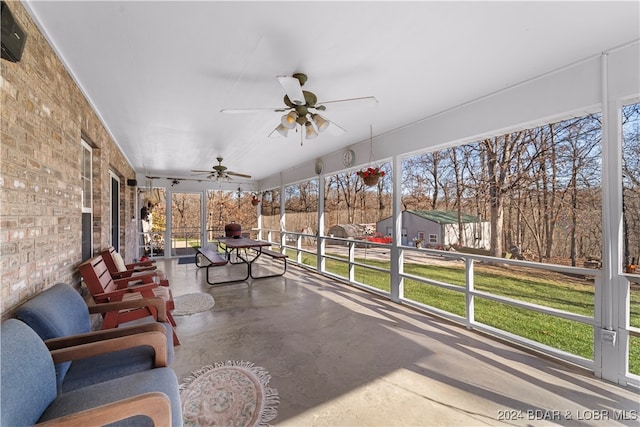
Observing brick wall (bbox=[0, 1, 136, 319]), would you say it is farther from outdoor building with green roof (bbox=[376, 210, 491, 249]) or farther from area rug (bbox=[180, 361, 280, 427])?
outdoor building with green roof (bbox=[376, 210, 491, 249])

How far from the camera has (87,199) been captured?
3197 millimetres

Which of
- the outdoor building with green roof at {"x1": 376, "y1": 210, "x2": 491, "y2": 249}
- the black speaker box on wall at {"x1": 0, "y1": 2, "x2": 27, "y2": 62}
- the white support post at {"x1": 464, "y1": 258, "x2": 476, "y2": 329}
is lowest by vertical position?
the white support post at {"x1": 464, "y1": 258, "x2": 476, "y2": 329}

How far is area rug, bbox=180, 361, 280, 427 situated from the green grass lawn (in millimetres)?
2821

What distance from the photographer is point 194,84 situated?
8.68ft

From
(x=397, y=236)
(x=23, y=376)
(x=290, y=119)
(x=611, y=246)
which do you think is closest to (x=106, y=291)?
(x=23, y=376)

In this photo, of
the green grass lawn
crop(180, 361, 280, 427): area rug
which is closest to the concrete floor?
crop(180, 361, 280, 427): area rug

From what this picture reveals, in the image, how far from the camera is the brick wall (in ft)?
4.62

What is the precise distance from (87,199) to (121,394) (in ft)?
9.41

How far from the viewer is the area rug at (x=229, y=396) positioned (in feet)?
5.71

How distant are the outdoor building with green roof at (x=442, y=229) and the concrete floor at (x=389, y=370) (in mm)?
1072

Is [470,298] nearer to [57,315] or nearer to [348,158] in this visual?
[348,158]

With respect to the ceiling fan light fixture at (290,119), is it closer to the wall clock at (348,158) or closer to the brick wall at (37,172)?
the brick wall at (37,172)

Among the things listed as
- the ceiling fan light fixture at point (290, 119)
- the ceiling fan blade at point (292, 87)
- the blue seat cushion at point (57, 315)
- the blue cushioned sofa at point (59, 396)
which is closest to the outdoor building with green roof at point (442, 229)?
the ceiling fan light fixture at point (290, 119)

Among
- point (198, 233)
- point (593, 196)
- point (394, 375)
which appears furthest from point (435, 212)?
point (198, 233)
